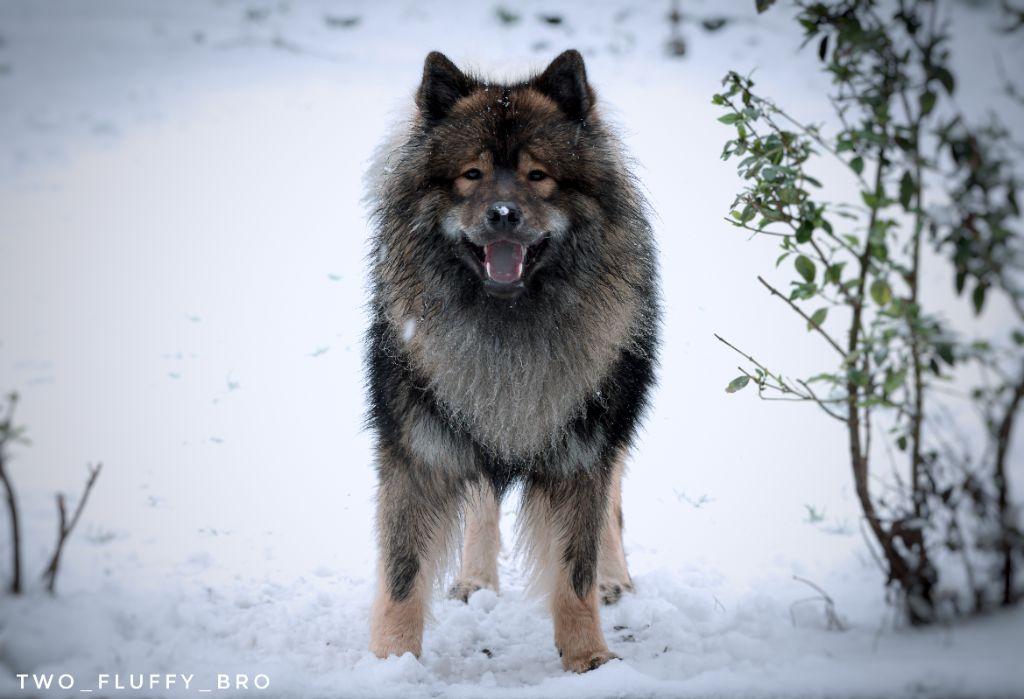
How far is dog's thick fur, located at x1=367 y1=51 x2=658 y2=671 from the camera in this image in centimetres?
268

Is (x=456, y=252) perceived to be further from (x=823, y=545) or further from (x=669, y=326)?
(x=669, y=326)

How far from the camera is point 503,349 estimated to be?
2.79m

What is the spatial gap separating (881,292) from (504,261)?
116cm

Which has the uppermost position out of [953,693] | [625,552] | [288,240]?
[288,240]

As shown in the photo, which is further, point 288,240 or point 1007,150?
point 288,240

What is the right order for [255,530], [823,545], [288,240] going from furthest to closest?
[288,240] → [255,530] → [823,545]

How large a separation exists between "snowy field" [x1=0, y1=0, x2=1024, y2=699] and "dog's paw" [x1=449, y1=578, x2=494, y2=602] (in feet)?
0.42

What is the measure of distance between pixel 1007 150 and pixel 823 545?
2.09m

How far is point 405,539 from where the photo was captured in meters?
2.78

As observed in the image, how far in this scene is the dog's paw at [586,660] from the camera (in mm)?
2762

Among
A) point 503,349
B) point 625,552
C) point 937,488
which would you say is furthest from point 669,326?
point 937,488

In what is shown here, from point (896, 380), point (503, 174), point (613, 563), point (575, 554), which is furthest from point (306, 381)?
point (896, 380)

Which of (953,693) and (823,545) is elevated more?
(823,545)

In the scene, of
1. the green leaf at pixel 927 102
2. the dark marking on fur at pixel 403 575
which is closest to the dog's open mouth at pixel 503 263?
the dark marking on fur at pixel 403 575
